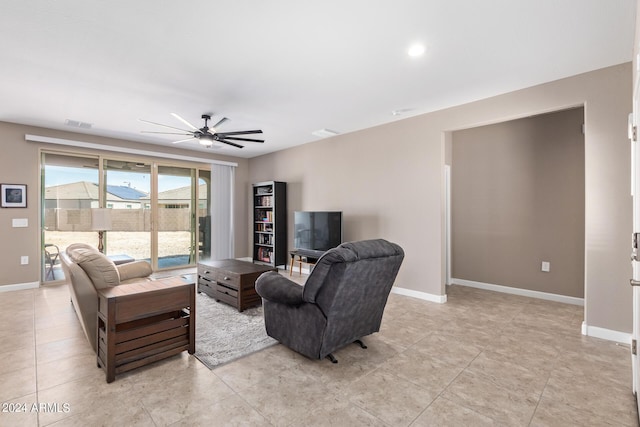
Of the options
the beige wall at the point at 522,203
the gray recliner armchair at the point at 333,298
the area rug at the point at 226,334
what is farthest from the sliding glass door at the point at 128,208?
the beige wall at the point at 522,203

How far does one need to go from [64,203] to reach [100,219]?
2.09 ft

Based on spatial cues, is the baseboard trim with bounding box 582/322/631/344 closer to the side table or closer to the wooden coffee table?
the wooden coffee table

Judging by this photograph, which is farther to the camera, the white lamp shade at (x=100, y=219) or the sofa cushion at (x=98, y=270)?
the white lamp shade at (x=100, y=219)

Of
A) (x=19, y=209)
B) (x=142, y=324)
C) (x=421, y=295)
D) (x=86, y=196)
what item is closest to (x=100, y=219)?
(x=86, y=196)

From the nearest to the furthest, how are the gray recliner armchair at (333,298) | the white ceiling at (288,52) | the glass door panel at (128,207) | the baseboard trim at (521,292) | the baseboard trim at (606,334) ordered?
the white ceiling at (288,52)
the gray recliner armchair at (333,298)
the baseboard trim at (606,334)
the baseboard trim at (521,292)
the glass door panel at (128,207)

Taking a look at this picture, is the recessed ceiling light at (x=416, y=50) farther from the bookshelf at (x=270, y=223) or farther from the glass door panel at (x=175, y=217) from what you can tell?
the glass door panel at (x=175, y=217)

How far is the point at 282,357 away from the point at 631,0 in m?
3.52


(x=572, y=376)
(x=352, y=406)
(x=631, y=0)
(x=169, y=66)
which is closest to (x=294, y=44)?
(x=169, y=66)

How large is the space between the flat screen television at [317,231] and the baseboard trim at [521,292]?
2.18 metres

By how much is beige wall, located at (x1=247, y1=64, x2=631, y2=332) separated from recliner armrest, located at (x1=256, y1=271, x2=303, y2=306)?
7.91ft

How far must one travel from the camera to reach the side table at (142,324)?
2152 millimetres

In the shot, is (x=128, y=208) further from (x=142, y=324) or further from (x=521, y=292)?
(x=521, y=292)

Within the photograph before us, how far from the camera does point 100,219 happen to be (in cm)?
513

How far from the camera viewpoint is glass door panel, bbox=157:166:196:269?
616 centimetres
